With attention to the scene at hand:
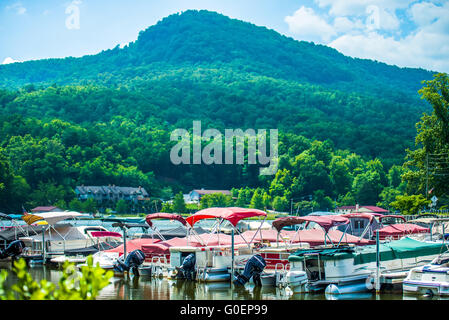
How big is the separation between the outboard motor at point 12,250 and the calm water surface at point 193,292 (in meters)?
8.98

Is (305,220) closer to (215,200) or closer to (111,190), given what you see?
(215,200)

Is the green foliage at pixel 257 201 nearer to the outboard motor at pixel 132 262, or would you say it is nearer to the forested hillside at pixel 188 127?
the forested hillside at pixel 188 127

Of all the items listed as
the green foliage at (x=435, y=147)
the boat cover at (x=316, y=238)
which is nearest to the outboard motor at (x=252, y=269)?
the boat cover at (x=316, y=238)

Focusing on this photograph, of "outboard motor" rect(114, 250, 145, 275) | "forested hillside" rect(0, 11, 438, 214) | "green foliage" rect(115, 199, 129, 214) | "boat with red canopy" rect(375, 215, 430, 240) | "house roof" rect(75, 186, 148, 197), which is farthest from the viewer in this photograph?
"house roof" rect(75, 186, 148, 197)

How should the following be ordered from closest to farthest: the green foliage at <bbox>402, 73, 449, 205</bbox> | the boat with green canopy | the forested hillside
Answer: the boat with green canopy < the green foliage at <bbox>402, 73, 449, 205</bbox> < the forested hillside

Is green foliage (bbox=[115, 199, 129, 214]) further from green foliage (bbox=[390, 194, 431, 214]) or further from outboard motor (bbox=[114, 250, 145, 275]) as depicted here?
outboard motor (bbox=[114, 250, 145, 275])

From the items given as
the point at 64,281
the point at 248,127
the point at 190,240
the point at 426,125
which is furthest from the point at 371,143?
the point at 64,281

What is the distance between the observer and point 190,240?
28703mm

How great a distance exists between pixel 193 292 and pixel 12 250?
56.7 ft

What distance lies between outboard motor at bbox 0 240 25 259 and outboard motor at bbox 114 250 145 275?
1009 cm

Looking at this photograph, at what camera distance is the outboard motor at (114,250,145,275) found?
1064 inches

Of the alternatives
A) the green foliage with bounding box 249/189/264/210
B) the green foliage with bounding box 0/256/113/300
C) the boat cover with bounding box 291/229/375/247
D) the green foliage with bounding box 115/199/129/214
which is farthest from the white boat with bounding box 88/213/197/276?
the green foliage with bounding box 249/189/264/210

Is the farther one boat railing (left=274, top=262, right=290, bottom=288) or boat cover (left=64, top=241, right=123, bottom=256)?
boat cover (left=64, top=241, right=123, bottom=256)

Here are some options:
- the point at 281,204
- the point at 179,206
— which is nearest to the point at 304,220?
the point at 179,206
